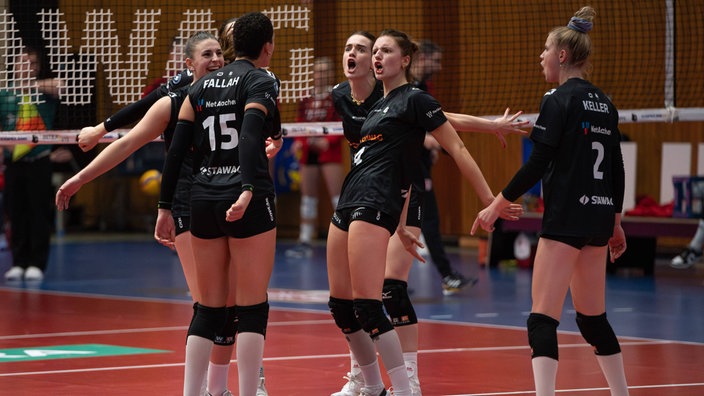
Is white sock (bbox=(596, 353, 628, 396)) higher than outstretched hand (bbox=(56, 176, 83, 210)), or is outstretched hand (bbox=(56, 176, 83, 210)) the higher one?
outstretched hand (bbox=(56, 176, 83, 210))

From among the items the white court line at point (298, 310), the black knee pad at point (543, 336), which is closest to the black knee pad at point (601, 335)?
the black knee pad at point (543, 336)

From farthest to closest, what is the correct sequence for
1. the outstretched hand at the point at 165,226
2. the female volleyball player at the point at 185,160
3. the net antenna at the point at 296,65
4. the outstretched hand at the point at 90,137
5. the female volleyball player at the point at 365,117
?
the net antenna at the point at 296,65 < the female volleyball player at the point at 365,117 < the outstretched hand at the point at 90,137 < the female volleyball player at the point at 185,160 < the outstretched hand at the point at 165,226

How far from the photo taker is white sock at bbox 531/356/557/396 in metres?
5.30

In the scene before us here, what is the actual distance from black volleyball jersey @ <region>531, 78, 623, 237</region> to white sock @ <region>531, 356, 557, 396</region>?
58 centimetres

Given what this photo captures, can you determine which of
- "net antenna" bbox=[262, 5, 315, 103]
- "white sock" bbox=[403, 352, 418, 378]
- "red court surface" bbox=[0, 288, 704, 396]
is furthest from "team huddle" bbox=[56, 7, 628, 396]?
"net antenna" bbox=[262, 5, 315, 103]

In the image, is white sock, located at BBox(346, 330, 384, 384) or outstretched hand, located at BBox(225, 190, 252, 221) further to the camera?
white sock, located at BBox(346, 330, 384, 384)

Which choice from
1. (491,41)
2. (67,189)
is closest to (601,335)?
(67,189)

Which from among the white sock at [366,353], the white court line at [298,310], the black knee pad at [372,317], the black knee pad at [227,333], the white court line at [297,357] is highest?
the black knee pad at [372,317]

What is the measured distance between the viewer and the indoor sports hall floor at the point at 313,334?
698 centimetres

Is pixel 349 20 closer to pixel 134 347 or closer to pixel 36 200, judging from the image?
pixel 36 200

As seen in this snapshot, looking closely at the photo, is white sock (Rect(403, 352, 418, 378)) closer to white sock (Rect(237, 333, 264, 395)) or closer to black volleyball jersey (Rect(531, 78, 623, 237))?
white sock (Rect(237, 333, 264, 395))

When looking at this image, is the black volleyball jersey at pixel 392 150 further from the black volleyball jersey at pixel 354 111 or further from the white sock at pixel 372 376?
the white sock at pixel 372 376

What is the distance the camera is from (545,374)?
5293 millimetres

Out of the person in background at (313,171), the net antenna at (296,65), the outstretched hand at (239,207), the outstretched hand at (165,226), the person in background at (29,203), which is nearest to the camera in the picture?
the outstretched hand at (239,207)
